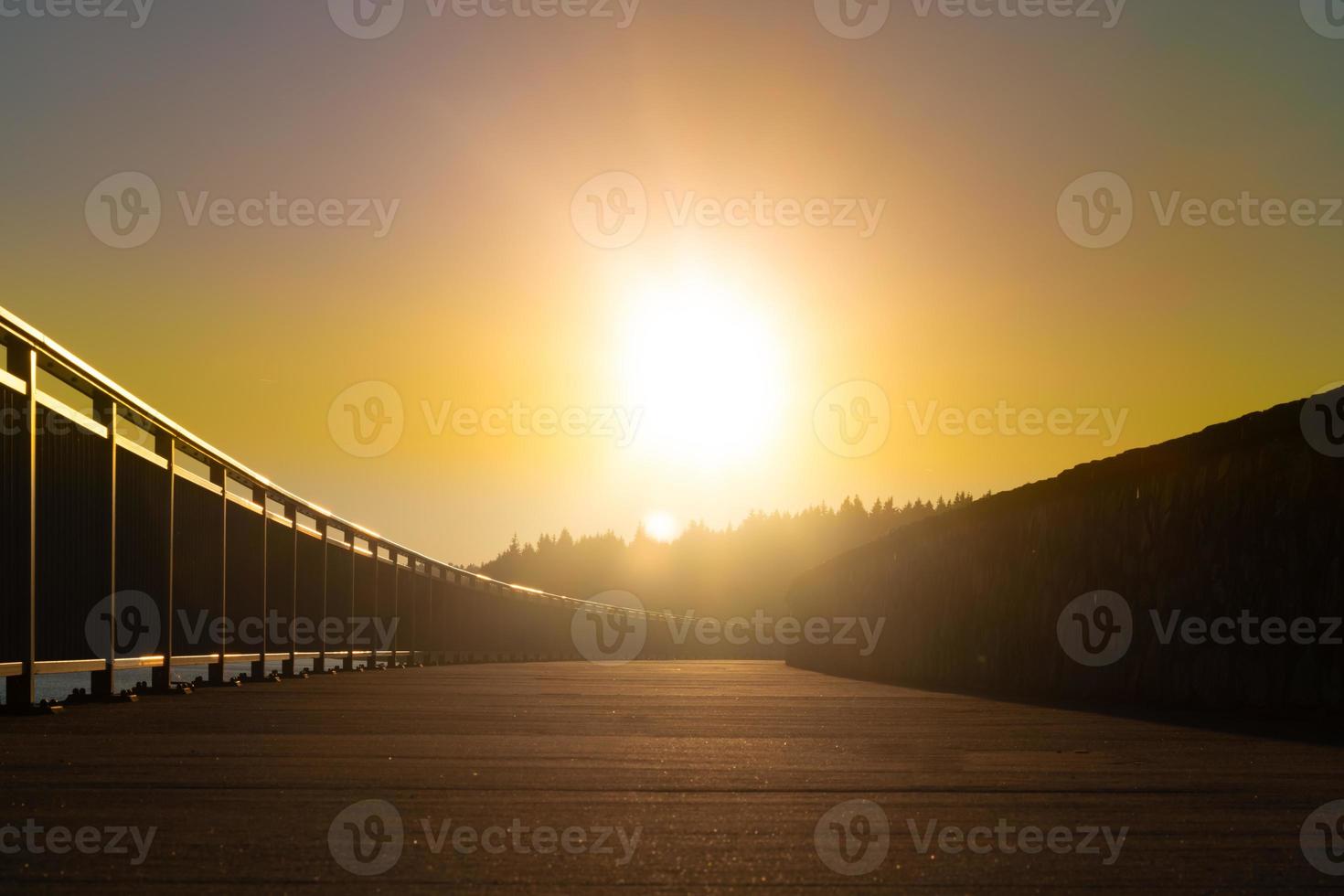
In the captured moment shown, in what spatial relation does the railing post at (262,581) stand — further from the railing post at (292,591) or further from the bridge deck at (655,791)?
the bridge deck at (655,791)

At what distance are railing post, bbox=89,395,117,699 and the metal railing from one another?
0.5 inches

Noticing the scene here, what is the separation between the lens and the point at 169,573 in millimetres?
10969

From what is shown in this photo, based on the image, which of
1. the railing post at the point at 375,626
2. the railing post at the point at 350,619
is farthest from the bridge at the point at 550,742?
the railing post at the point at 375,626

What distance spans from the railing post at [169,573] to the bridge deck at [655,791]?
1.86 m

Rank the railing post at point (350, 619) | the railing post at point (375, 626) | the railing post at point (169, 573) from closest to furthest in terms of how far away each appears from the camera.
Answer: the railing post at point (169, 573), the railing post at point (350, 619), the railing post at point (375, 626)

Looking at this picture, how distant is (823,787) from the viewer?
4922 millimetres

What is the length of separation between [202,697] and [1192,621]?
6809 mm

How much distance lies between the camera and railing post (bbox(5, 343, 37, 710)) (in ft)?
26.5

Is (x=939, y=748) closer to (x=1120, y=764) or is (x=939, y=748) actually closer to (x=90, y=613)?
(x=1120, y=764)

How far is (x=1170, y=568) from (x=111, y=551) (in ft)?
23.3

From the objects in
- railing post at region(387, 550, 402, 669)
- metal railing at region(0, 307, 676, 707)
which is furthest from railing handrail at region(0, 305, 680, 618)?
railing post at region(387, 550, 402, 669)

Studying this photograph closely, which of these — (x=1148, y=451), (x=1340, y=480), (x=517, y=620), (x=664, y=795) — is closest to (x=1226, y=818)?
(x=664, y=795)

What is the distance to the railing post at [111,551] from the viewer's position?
379 inches

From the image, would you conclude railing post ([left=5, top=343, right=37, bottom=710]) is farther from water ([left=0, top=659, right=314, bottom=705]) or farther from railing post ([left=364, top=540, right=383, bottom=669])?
railing post ([left=364, top=540, right=383, bottom=669])
